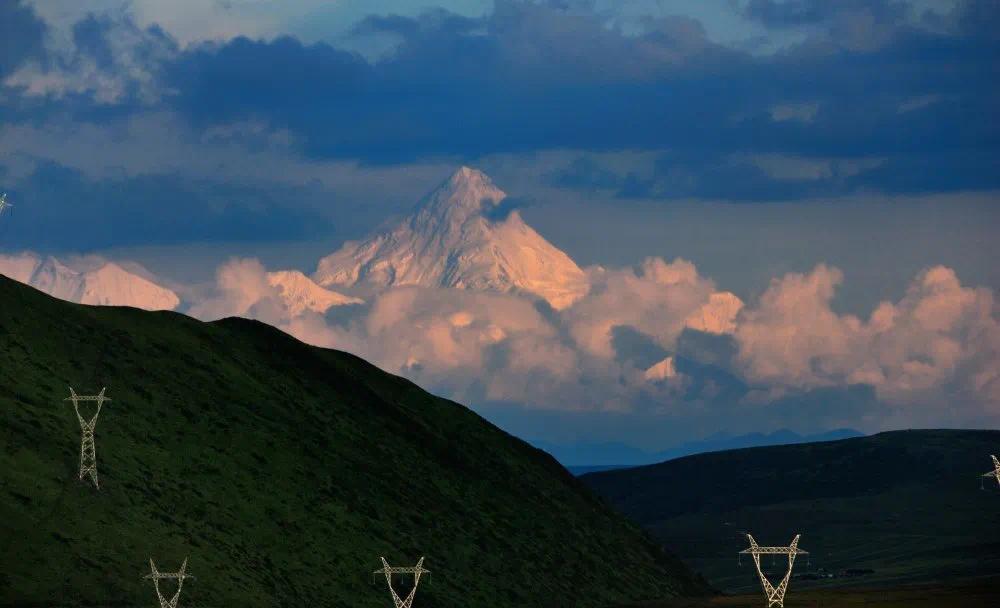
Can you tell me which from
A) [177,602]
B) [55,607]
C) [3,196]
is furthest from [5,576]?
[3,196]

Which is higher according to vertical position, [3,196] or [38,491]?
[3,196]

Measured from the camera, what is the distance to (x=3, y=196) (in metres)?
198

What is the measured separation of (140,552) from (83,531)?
23.9 feet

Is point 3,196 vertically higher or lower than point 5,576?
higher

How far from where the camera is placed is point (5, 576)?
176 metres

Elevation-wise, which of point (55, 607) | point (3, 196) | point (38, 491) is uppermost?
point (3, 196)

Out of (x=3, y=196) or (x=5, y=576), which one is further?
(x=3, y=196)

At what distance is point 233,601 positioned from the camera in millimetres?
198125

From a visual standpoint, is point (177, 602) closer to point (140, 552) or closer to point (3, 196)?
point (140, 552)

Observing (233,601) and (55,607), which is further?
(233,601)

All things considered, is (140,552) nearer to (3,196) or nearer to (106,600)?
(106,600)

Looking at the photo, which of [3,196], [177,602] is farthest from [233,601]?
[3,196]

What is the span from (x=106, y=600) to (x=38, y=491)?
23.4 meters

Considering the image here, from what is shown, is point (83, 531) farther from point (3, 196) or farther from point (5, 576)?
point (3, 196)
